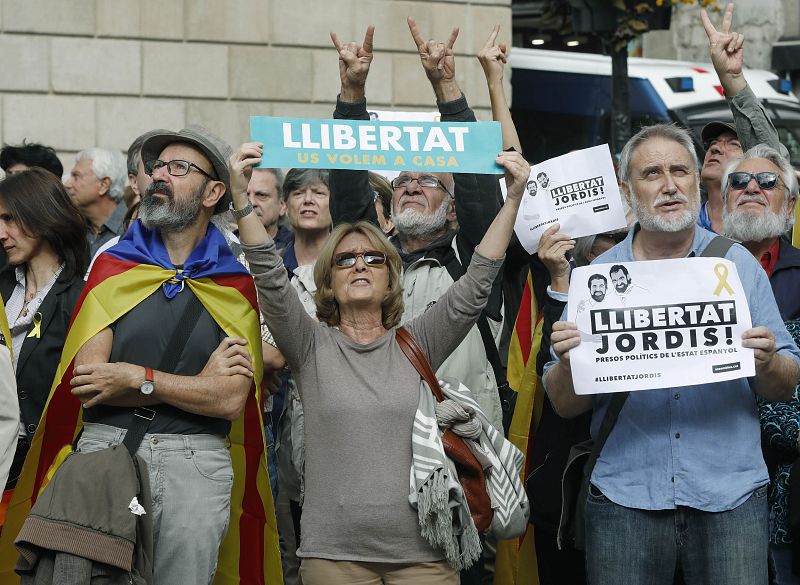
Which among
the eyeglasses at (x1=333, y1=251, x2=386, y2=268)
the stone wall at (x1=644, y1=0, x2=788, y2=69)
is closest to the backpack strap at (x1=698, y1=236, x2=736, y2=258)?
the eyeglasses at (x1=333, y1=251, x2=386, y2=268)

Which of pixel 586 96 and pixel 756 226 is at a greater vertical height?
pixel 586 96

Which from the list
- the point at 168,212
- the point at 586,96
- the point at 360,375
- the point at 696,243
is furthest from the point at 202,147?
the point at 586,96

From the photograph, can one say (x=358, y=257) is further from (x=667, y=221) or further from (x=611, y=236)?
(x=611, y=236)

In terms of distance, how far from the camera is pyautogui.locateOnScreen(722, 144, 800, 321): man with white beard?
5129mm

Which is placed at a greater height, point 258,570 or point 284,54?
point 284,54

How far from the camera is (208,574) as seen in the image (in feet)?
14.9

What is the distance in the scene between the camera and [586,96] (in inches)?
574

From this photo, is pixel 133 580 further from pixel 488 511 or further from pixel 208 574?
pixel 488 511

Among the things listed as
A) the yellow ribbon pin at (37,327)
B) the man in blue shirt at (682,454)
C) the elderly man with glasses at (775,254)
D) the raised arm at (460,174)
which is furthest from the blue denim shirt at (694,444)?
the yellow ribbon pin at (37,327)

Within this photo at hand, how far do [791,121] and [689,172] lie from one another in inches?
397

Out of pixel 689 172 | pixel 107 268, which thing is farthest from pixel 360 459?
pixel 689 172

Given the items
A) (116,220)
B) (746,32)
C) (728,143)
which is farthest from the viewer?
(746,32)

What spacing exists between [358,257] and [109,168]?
390 centimetres

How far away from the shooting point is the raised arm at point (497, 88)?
214 inches
